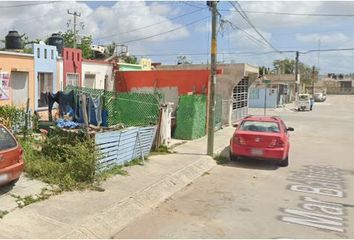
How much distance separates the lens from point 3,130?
24.4 feet

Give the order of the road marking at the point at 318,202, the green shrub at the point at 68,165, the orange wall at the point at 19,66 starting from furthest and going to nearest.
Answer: the orange wall at the point at 19,66, the green shrub at the point at 68,165, the road marking at the point at 318,202

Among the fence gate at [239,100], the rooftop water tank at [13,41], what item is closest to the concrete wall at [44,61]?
the rooftop water tank at [13,41]

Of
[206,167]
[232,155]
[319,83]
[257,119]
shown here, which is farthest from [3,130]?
[319,83]

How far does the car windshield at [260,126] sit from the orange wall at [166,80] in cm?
617

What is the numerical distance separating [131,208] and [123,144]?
2954mm

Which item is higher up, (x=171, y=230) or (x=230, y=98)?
(x=230, y=98)

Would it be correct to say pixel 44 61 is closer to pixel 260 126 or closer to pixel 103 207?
pixel 260 126

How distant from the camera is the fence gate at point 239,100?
23750mm

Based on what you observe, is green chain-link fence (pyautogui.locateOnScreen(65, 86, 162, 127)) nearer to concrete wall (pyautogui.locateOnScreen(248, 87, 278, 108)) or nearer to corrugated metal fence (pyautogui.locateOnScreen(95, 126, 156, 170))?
corrugated metal fence (pyautogui.locateOnScreen(95, 126, 156, 170))

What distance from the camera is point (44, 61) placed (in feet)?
51.3

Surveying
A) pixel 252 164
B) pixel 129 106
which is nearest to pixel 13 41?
pixel 129 106

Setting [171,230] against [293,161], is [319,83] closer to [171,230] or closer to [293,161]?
[293,161]

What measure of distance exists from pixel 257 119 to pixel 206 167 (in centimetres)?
246

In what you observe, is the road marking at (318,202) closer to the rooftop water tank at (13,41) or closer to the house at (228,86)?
the house at (228,86)
